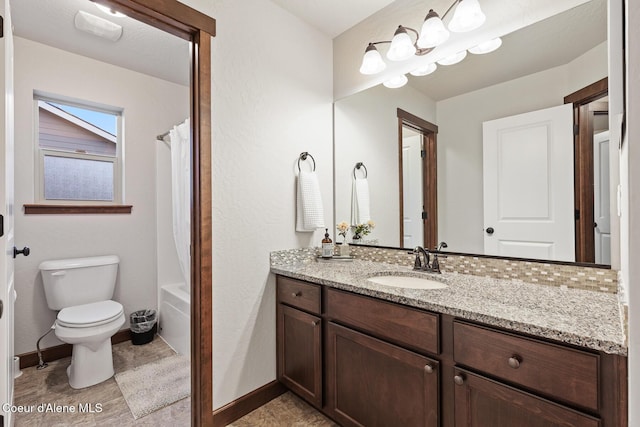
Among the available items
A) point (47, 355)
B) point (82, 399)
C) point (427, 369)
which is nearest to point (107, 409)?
point (82, 399)

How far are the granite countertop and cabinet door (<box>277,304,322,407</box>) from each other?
0.84ft

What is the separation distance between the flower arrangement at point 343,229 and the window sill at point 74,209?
190cm

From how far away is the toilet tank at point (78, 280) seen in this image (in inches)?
87.5

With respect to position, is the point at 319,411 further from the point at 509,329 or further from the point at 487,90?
the point at 487,90

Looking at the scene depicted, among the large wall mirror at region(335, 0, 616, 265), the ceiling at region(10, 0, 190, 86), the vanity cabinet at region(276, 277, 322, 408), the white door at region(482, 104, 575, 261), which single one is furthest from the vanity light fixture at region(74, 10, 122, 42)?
the white door at region(482, 104, 575, 261)

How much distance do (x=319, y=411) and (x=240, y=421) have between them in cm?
44

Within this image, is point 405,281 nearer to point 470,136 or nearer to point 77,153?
point 470,136

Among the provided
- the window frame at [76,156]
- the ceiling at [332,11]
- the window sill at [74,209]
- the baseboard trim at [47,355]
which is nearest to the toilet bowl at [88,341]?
the baseboard trim at [47,355]

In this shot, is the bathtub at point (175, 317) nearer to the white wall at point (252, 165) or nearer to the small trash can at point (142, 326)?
the small trash can at point (142, 326)

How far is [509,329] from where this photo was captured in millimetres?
956

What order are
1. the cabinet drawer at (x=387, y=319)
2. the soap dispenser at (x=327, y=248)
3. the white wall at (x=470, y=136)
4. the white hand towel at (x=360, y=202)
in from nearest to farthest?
the cabinet drawer at (x=387, y=319) < the white wall at (x=470, y=136) < the soap dispenser at (x=327, y=248) < the white hand towel at (x=360, y=202)

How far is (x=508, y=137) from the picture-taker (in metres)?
1.54

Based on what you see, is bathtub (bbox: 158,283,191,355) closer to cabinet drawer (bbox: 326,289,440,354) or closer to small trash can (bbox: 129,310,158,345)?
small trash can (bbox: 129,310,158,345)

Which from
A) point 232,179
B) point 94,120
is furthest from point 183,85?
point 232,179
